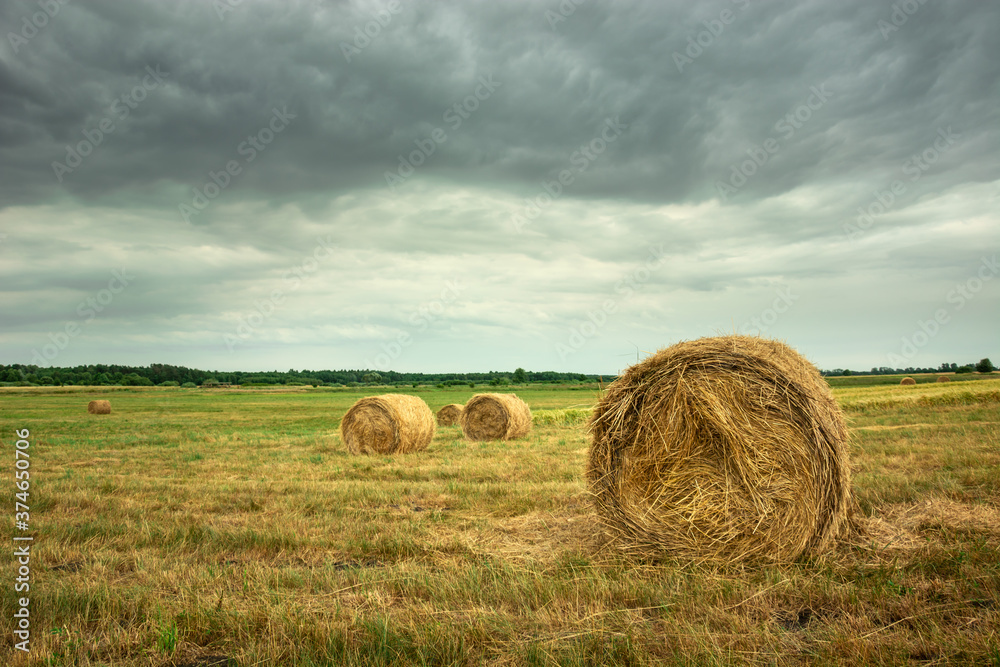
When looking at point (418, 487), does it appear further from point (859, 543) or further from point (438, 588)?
point (859, 543)

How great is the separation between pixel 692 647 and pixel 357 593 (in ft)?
8.65

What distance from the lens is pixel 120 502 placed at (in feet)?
27.1

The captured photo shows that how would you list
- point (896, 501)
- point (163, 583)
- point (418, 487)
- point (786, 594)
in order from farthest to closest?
point (418, 487)
point (896, 501)
point (163, 583)
point (786, 594)

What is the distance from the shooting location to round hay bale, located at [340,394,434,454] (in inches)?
615

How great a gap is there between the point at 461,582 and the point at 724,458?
3.14 metres

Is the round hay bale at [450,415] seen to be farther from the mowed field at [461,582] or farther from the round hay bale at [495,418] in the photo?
the mowed field at [461,582]

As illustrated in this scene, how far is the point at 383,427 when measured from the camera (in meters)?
15.7

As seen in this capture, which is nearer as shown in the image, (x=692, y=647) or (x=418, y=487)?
(x=692, y=647)

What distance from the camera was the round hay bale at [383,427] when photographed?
51.2 ft

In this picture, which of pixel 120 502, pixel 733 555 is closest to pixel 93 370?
pixel 120 502

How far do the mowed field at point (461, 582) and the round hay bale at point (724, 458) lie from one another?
33cm

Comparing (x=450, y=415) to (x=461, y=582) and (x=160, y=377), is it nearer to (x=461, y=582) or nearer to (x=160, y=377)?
(x=461, y=582)

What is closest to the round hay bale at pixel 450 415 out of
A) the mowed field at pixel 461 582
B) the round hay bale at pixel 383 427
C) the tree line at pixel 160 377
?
the round hay bale at pixel 383 427

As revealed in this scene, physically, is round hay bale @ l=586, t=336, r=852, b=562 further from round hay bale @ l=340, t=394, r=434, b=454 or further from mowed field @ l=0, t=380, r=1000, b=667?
round hay bale @ l=340, t=394, r=434, b=454
